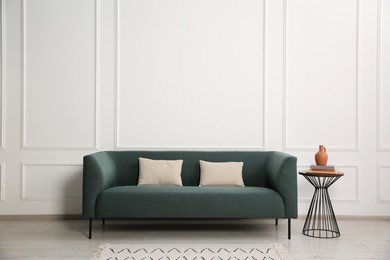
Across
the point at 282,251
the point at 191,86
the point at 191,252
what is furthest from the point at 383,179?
the point at 191,252

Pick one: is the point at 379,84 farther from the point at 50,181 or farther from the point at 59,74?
the point at 50,181

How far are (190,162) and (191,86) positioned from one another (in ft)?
2.91

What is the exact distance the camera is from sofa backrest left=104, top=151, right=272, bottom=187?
17.6ft

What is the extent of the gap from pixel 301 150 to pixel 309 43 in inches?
47.7

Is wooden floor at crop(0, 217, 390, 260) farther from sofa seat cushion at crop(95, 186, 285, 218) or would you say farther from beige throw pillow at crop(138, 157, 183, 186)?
beige throw pillow at crop(138, 157, 183, 186)

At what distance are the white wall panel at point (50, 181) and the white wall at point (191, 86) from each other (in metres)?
0.01

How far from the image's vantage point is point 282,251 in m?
4.19

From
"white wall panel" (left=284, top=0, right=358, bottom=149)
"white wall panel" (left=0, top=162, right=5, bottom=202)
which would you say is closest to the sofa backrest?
"white wall panel" (left=284, top=0, right=358, bottom=149)

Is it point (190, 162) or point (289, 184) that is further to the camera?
point (190, 162)

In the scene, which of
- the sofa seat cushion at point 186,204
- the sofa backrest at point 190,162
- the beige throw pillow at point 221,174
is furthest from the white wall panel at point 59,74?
the beige throw pillow at point 221,174

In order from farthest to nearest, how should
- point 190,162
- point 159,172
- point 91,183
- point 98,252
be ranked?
point 190,162 → point 159,172 → point 91,183 → point 98,252

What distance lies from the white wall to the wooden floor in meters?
0.44

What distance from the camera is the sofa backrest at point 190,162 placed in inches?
212

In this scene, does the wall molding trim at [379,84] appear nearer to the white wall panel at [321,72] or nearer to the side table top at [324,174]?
the white wall panel at [321,72]
